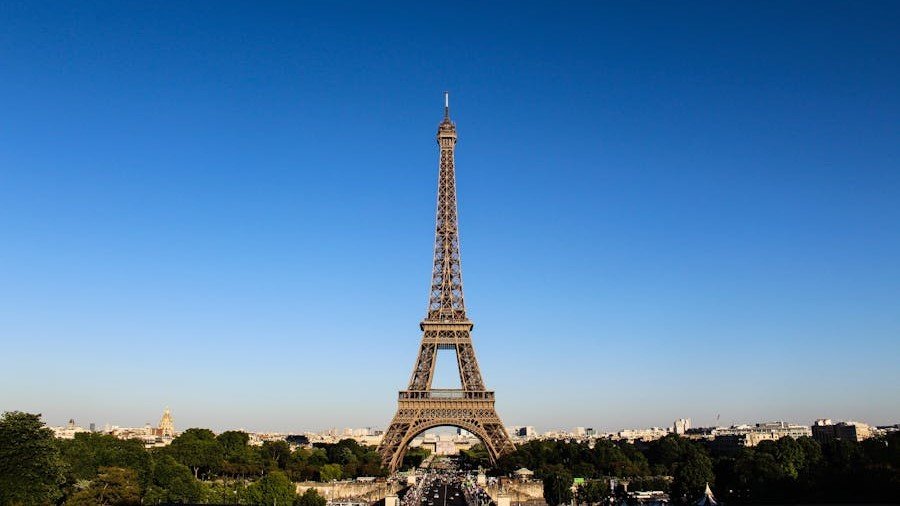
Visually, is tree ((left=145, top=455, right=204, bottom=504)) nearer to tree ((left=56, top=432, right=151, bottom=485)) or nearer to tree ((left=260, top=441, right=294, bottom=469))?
tree ((left=56, top=432, right=151, bottom=485))

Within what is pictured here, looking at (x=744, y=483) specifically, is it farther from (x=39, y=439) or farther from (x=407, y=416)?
(x=39, y=439)

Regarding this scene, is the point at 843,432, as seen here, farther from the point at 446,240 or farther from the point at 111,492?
the point at 111,492

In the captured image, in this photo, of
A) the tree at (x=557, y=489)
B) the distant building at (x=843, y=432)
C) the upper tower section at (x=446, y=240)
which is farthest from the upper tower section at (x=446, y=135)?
the distant building at (x=843, y=432)

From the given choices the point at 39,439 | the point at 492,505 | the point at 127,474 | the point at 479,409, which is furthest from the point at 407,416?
the point at 39,439

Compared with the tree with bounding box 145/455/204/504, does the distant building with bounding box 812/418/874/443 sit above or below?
above

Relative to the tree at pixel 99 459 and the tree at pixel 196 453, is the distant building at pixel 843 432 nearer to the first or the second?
the tree at pixel 196 453

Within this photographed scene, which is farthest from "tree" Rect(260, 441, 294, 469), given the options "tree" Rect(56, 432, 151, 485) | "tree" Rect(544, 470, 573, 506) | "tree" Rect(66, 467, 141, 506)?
"tree" Rect(66, 467, 141, 506)
